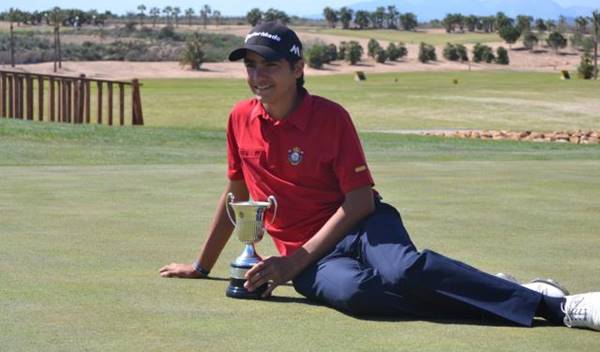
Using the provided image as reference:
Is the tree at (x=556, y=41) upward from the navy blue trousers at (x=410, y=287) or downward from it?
downward

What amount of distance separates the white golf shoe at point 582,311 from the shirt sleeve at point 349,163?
51.1 inches

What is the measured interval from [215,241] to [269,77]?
115 centimetres

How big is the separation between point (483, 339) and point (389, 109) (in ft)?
169

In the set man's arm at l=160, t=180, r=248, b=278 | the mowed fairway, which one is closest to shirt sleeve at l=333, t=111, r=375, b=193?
the mowed fairway

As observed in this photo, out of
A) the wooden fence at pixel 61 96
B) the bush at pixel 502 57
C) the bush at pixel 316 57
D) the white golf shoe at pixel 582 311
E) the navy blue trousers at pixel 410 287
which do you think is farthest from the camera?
the bush at pixel 502 57

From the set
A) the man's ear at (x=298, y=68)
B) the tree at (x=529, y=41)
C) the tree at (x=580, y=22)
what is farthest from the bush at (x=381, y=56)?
the man's ear at (x=298, y=68)

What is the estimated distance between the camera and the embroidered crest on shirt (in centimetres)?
723

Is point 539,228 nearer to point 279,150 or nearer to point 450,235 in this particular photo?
point 450,235

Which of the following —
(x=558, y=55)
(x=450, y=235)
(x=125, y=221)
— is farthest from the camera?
(x=558, y=55)

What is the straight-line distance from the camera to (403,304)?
21.8ft

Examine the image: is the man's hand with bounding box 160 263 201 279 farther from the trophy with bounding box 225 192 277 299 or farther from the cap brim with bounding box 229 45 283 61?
the cap brim with bounding box 229 45 283 61

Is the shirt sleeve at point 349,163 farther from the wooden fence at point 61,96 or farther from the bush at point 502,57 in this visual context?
the bush at point 502,57

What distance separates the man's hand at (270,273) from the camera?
22.5 feet

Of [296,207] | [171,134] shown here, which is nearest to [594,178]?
[296,207]
